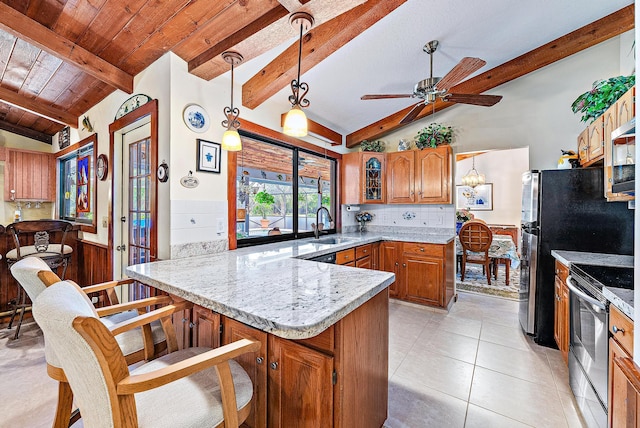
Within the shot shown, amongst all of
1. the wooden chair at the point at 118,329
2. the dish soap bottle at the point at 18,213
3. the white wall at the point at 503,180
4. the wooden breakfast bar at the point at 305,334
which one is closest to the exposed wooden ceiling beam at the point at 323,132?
the wooden breakfast bar at the point at 305,334

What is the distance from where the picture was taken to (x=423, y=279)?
3.30m

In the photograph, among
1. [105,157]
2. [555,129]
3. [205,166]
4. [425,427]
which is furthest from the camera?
[555,129]

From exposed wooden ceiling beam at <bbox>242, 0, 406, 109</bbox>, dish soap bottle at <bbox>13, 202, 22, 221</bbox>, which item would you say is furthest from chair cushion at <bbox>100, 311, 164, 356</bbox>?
dish soap bottle at <bbox>13, 202, 22, 221</bbox>

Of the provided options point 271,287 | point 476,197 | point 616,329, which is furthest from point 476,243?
point 271,287

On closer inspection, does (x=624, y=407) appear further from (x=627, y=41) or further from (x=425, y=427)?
(x=627, y=41)

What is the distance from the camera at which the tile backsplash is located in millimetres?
3789

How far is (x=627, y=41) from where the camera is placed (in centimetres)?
278

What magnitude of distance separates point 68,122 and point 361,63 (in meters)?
3.66

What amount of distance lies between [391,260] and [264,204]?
1.80 meters

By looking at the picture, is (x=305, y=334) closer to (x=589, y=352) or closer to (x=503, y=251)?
(x=589, y=352)

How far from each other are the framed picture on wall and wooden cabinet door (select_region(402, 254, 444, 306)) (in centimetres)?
385

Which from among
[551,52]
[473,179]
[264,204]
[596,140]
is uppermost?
[551,52]

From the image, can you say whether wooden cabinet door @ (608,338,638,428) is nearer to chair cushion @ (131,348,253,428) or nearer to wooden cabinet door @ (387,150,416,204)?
chair cushion @ (131,348,253,428)

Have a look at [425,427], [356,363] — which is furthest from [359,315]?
[425,427]
